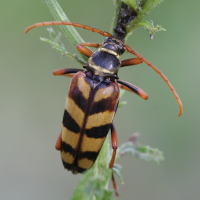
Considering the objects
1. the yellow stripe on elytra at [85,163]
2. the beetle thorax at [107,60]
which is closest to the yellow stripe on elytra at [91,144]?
the yellow stripe on elytra at [85,163]

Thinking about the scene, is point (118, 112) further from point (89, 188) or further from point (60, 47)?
point (89, 188)

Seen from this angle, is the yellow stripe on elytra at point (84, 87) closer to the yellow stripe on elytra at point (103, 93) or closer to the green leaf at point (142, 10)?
the yellow stripe on elytra at point (103, 93)

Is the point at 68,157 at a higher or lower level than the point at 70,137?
lower

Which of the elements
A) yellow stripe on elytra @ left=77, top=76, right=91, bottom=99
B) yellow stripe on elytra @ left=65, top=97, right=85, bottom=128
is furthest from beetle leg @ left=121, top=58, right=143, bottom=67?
yellow stripe on elytra @ left=65, top=97, right=85, bottom=128

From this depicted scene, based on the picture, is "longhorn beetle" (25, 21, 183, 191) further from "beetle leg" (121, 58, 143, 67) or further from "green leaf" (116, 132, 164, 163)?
"green leaf" (116, 132, 164, 163)

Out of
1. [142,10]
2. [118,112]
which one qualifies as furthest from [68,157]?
[118,112]

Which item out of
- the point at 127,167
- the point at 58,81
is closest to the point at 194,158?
the point at 127,167

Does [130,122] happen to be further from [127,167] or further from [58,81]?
[58,81]
